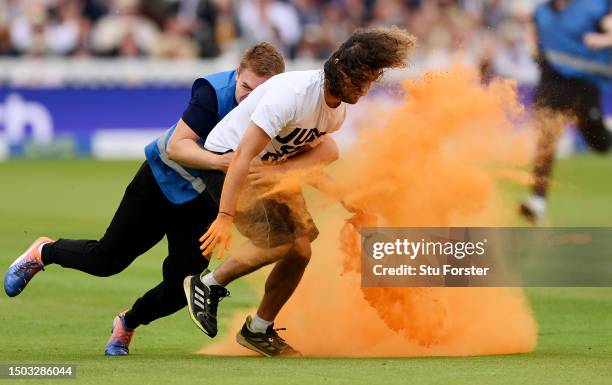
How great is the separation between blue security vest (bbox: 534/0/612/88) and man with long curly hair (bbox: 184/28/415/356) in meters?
9.41

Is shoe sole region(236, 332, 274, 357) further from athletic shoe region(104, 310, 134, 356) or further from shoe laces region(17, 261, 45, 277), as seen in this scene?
shoe laces region(17, 261, 45, 277)

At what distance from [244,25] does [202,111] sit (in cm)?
2074

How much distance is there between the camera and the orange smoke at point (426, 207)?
352 inches

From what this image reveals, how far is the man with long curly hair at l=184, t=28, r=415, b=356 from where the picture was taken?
805 centimetres

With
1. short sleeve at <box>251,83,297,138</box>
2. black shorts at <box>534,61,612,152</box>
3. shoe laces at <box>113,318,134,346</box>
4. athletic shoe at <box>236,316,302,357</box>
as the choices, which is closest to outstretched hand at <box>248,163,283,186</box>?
short sleeve at <box>251,83,297,138</box>

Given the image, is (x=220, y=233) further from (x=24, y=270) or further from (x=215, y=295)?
(x=24, y=270)

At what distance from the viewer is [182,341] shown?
9852mm

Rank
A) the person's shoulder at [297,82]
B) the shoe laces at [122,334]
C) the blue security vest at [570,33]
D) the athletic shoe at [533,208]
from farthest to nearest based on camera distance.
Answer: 1. the blue security vest at [570,33]
2. the athletic shoe at [533,208]
3. the shoe laces at [122,334]
4. the person's shoulder at [297,82]

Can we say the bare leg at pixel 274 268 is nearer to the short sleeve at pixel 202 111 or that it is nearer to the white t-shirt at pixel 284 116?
the white t-shirt at pixel 284 116

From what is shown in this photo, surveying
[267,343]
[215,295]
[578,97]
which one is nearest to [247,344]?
[267,343]

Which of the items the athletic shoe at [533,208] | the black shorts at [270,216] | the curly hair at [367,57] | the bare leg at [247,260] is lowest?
the athletic shoe at [533,208]

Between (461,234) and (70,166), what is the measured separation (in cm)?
1748

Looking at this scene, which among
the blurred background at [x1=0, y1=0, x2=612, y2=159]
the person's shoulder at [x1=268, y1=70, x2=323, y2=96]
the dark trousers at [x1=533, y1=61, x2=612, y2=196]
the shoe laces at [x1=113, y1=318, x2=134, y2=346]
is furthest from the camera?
the blurred background at [x1=0, y1=0, x2=612, y2=159]

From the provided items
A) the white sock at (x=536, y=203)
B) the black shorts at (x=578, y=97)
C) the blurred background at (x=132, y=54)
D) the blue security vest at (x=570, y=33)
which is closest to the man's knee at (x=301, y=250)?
the white sock at (x=536, y=203)
